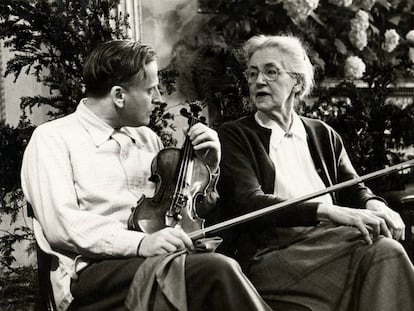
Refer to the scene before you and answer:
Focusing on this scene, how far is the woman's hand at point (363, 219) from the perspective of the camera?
91.2 inches

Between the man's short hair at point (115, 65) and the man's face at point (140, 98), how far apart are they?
0.07ft

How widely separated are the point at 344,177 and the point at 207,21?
175 cm

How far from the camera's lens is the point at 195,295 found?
6.55 ft

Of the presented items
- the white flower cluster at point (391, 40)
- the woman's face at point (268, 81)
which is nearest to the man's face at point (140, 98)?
the woman's face at point (268, 81)

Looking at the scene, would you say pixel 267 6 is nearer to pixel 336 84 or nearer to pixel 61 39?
pixel 336 84

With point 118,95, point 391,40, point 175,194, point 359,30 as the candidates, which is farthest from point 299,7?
point 175,194

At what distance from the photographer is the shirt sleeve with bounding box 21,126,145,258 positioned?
209 centimetres

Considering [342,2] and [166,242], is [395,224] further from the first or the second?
[342,2]

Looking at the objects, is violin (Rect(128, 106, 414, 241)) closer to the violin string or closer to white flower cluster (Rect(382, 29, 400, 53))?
the violin string

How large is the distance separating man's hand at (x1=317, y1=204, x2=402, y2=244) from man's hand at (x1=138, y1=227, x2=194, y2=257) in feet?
1.85

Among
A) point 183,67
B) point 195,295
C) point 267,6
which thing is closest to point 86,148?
point 195,295

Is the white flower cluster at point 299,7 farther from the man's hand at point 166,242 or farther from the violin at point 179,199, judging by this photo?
the man's hand at point 166,242

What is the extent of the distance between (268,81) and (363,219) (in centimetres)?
67

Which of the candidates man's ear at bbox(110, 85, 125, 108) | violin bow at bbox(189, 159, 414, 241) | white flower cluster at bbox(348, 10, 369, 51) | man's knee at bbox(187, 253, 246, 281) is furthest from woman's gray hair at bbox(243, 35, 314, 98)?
white flower cluster at bbox(348, 10, 369, 51)
